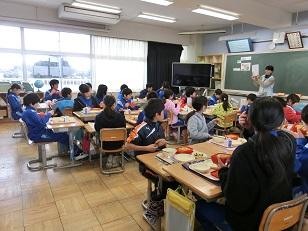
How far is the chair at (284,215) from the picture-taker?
1.27 metres

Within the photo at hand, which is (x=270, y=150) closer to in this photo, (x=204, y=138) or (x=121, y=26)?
(x=204, y=138)

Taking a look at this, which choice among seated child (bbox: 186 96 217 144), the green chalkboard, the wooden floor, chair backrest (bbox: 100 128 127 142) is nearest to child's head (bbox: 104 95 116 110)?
chair backrest (bbox: 100 128 127 142)

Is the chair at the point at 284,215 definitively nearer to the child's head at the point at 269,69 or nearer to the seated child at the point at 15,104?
the seated child at the point at 15,104

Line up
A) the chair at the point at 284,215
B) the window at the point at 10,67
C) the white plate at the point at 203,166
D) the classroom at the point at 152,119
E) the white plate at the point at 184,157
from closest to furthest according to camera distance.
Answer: the chair at the point at 284,215 → the classroom at the point at 152,119 → the white plate at the point at 203,166 → the white plate at the point at 184,157 → the window at the point at 10,67

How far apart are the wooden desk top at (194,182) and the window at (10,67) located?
6.49 meters

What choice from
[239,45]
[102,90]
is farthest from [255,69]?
[102,90]

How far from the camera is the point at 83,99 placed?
4727 mm

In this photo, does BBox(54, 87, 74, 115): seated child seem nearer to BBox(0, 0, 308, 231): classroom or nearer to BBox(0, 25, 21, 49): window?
BBox(0, 0, 308, 231): classroom

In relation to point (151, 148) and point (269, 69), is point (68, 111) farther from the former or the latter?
point (269, 69)

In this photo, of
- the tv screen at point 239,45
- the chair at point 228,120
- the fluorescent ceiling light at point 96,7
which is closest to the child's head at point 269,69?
the tv screen at point 239,45

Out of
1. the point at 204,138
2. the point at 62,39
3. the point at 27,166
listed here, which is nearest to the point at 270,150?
the point at 204,138

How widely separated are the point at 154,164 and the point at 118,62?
639cm

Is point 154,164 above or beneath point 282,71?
beneath

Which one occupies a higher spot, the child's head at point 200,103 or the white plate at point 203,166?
the child's head at point 200,103
